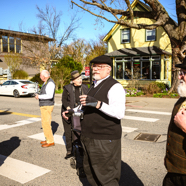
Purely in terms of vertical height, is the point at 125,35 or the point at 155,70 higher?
the point at 125,35

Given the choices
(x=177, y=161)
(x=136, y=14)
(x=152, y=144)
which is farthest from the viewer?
(x=136, y=14)

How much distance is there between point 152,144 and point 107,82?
3493 millimetres

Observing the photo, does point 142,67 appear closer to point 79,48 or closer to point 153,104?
point 153,104

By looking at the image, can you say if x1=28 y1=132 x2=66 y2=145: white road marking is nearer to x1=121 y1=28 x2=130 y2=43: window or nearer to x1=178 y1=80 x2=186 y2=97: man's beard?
x1=178 y1=80 x2=186 y2=97: man's beard

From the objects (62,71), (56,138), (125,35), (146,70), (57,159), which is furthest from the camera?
(125,35)

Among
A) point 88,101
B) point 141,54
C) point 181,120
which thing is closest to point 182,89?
point 181,120

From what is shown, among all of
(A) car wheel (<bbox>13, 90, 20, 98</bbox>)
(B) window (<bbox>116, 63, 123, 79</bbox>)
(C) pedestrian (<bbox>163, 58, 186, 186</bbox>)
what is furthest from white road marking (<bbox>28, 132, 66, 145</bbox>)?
(B) window (<bbox>116, 63, 123, 79</bbox>)

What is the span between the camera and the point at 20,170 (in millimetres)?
4324

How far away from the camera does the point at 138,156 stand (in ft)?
16.1

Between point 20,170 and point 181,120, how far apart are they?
342 centimetres

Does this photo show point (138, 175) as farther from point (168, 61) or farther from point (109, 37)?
point (109, 37)

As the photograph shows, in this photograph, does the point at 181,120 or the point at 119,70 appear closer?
the point at 181,120

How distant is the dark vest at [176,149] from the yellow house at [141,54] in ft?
61.4

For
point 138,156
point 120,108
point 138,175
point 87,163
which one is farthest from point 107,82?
point 138,156
